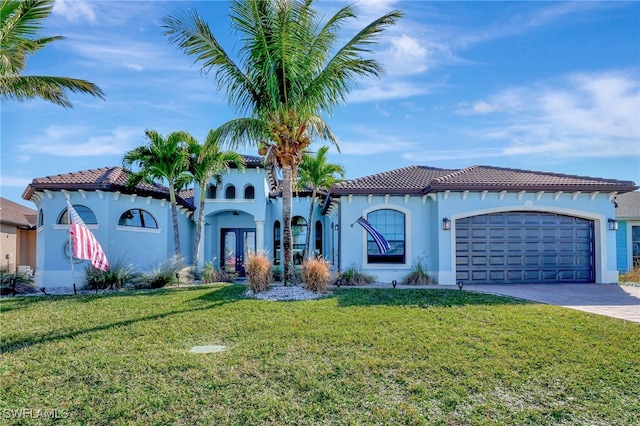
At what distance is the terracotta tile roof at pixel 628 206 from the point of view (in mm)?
21797

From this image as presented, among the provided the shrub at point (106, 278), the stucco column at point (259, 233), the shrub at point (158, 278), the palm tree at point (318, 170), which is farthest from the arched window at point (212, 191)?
the shrub at point (106, 278)

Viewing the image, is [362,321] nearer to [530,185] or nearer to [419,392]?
[419,392]

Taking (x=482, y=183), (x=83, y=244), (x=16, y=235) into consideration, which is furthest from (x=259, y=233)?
(x=16, y=235)

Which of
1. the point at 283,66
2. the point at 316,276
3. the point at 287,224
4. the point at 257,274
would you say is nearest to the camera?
the point at 283,66

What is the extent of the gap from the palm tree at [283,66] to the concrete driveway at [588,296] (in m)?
7.48

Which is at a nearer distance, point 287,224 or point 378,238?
point 287,224

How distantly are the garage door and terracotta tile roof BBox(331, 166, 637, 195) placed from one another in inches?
51.7

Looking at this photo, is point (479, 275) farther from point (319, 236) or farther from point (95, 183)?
point (95, 183)

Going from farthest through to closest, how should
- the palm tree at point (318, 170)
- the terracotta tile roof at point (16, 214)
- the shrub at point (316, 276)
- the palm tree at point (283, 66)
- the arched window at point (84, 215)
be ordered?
the terracotta tile roof at point (16, 214), the palm tree at point (318, 170), the arched window at point (84, 215), the shrub at point (316, 276), the palm tree at point (283, 66)

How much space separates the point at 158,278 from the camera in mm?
15477

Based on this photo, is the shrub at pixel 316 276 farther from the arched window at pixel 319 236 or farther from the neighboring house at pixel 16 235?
the neighboring house at pixel 16 235

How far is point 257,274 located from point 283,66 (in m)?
6.06

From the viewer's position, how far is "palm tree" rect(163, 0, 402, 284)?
1180 centimetres

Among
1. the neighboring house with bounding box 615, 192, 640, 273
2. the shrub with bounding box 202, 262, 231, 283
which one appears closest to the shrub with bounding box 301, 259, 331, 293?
the shrub with bounding box 202, 262, 231, 283
